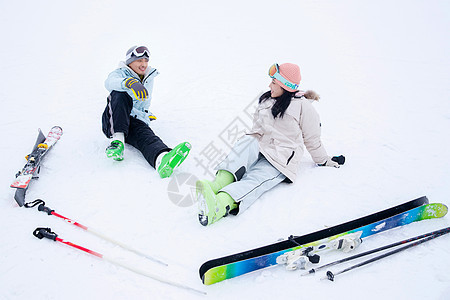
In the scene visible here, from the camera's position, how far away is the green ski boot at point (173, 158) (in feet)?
10.2

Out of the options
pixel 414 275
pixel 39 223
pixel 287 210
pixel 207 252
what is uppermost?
pixel 414 275

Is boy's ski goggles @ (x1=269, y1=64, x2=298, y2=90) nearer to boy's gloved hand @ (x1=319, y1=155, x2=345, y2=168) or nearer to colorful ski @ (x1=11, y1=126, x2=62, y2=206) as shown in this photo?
boy's gloved hand @ (x1=319, y1=155, x2=345, y2=168)

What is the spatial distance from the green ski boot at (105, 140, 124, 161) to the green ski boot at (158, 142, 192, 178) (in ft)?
1.55

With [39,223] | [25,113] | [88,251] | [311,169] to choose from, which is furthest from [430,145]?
[25,113]

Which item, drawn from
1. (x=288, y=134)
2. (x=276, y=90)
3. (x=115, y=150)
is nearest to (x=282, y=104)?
(x=276, y=90)

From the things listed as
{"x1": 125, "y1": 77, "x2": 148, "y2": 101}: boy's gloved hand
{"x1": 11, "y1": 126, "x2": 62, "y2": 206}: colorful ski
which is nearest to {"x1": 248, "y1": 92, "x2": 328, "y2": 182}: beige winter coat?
{"x1": 125, "y1": 77, "x2": 148, "y2": 101}: boy's gloved hand

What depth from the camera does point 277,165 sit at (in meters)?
2.96

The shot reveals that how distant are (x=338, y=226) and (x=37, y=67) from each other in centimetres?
589

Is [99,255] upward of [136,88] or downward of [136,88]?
downward

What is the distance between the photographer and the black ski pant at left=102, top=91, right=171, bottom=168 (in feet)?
11.0

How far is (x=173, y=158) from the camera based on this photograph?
3.12 m

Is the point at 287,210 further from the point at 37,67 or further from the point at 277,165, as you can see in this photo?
the point at 37,67

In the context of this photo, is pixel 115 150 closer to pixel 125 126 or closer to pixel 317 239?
pixel 125 126

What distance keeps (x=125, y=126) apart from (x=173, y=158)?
73 centimetres
